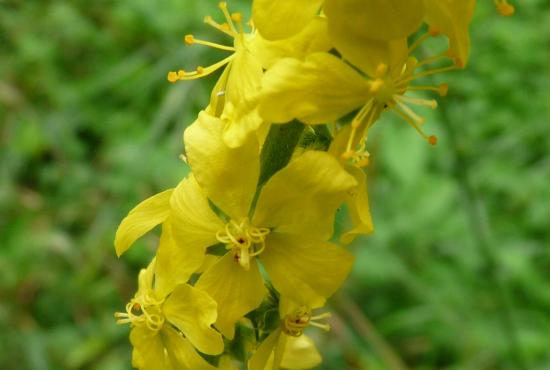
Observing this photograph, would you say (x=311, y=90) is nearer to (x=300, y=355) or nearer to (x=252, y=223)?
(x=252, y=223)

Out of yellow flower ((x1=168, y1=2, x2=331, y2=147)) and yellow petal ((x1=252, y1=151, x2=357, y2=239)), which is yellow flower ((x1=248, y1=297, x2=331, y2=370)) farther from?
yellow flower ((x1=168, y1=2, x2=331, y2=147))

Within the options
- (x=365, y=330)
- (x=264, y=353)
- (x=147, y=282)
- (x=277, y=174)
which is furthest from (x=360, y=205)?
(x=365, y=330)

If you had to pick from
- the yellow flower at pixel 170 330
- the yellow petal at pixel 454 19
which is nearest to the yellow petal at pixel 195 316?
the yellow flower at pixel 170 330

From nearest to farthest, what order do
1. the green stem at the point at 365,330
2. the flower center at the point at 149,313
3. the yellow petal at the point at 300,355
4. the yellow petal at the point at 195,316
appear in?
the yellow petal at the point at 195,316 → the flower center at the point at 149,313 → the yellow petal at the point at 300,355 → the green stem at the point at 365,330

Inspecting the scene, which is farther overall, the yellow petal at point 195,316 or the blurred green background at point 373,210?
the blurred green background at point 373,210

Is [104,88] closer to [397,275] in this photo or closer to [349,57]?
[397,275]

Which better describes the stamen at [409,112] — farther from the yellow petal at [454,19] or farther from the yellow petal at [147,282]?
the yellow petal at [147,282]

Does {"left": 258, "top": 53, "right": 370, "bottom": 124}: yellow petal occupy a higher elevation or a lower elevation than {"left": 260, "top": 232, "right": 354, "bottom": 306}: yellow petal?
higher

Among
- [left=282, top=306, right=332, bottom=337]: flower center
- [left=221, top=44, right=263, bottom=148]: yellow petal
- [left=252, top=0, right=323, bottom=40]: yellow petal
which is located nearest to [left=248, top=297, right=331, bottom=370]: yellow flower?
[left=282, top=306, right=332, bottom=337]: flower center

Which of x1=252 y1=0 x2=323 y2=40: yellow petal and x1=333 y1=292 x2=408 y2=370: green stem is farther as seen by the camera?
x1=333 y1=292 x2=408 y2=370: green stem
